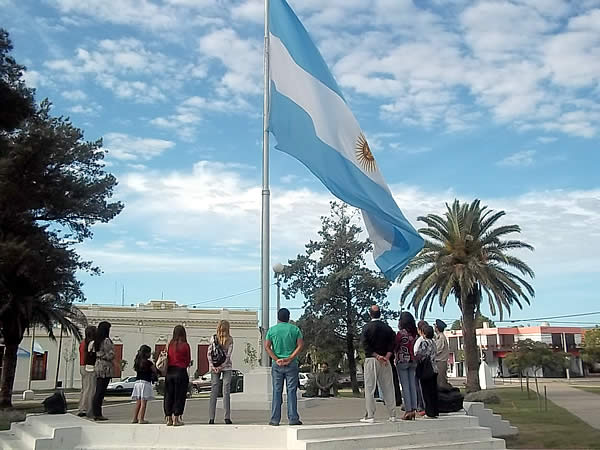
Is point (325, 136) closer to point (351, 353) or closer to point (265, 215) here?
point (265, 215)

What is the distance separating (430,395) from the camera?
10570 mm

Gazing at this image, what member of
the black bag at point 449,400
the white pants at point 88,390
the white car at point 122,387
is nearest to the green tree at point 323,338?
the white car at point 122,387

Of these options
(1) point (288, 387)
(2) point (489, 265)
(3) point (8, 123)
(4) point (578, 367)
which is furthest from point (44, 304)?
(4) point (578, 367)

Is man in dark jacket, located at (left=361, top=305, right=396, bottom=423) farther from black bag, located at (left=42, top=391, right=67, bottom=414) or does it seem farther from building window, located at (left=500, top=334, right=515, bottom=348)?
building window, located at (left=500, top=334, right=515, bottom=348)

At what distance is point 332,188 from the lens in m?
11.7

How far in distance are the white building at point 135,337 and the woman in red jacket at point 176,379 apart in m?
42.5

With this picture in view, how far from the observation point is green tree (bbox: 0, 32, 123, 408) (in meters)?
23.0

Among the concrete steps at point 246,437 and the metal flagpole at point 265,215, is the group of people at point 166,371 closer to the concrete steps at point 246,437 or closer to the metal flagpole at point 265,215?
the concrete steps at point 246,437

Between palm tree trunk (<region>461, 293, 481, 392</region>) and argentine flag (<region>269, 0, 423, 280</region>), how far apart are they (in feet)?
56.9

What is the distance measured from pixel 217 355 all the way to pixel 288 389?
137cm

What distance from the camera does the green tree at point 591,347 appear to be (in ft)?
207

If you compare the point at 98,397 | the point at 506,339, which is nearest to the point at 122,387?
the point at 98,397

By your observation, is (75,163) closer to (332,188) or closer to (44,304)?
A: (44,304)

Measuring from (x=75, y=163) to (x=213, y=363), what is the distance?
1912 cm
